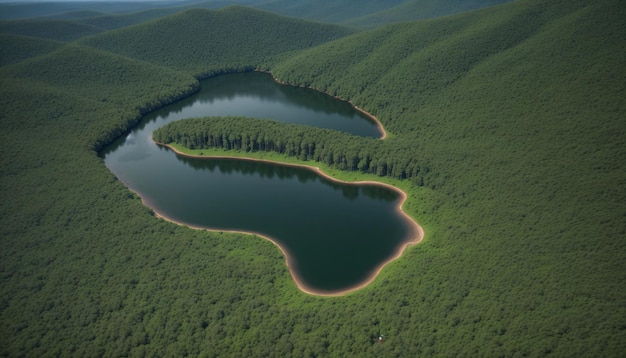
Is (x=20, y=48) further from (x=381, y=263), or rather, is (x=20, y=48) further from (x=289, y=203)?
(x=381, y=263)

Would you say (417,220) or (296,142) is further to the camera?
(296,142)

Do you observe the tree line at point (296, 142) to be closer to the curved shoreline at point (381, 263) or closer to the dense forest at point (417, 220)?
the dense forest at point (417, 220)

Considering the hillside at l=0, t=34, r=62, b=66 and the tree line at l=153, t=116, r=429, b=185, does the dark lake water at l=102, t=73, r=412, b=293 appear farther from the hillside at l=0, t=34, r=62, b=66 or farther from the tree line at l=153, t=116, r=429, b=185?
the hillside at l=0, t=34, r=62, b=66

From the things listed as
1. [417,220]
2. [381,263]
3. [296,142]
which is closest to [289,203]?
[296,142]

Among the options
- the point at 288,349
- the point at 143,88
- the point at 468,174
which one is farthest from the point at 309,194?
the point at 143,88

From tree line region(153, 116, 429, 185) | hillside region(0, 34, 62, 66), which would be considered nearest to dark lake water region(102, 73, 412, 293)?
tree line region(153, 116, 429, 185)

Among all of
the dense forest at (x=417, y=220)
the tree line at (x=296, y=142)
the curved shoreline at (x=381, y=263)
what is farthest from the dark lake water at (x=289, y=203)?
the tree line at (x=296, y=142)
